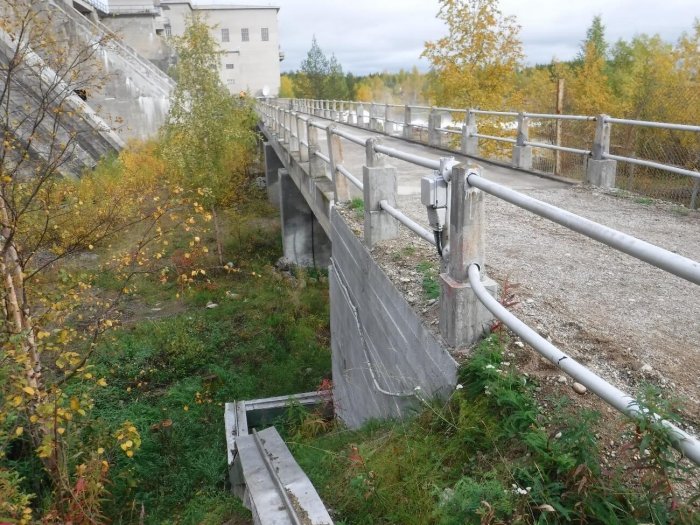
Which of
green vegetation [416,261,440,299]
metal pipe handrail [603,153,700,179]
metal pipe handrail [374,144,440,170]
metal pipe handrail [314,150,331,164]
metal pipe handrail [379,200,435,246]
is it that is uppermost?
metal pipe handrail [374,144,440,170]

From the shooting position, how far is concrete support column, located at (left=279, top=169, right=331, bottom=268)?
1817 cm

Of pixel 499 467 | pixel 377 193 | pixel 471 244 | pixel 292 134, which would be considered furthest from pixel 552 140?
pixel 499 467

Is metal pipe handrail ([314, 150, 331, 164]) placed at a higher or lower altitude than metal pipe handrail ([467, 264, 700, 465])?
higher

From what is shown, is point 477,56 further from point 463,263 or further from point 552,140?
point 463,263

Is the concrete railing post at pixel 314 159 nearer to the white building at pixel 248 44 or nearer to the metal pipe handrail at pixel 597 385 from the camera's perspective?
the metal pipe handrail at pixel 597 385

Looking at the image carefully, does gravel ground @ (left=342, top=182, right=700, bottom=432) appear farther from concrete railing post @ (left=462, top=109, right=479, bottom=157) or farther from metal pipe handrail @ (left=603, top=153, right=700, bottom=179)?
concrete railing post @ (left=462, top=109, right=479, bottom=157)

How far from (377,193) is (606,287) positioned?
7.29 ft

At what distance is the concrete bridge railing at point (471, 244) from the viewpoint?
203cm

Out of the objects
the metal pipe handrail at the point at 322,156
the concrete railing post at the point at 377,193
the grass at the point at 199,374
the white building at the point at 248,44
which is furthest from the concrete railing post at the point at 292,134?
the white building at the point at 248,44

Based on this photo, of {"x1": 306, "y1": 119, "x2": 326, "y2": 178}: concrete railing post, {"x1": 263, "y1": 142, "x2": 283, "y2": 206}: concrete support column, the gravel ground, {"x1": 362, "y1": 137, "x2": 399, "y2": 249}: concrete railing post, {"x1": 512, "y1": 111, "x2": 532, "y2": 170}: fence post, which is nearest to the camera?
the gravel ground

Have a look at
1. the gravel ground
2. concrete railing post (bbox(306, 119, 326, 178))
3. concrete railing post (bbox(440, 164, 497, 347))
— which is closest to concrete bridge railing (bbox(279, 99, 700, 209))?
the gravel ground

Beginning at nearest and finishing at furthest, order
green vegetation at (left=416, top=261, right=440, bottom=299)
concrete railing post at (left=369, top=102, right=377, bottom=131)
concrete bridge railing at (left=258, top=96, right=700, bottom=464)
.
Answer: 1. concrete bridge railing at (left=258, top=96, right=700, bottom=464)
2. green vegetation at (left=416, top=261, right=440, bottom=299)
3. concrete railing post at (left=369, top=102, right=377, bottom=131)

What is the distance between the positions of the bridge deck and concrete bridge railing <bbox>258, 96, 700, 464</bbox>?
0.49m

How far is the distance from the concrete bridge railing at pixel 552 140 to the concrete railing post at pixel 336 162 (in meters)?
3.64
